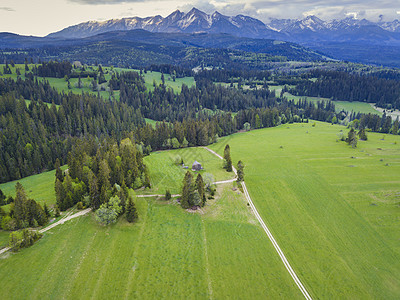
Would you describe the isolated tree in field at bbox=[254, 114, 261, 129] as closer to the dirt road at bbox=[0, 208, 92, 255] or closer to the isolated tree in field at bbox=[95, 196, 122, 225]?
the isolated tree in field at bbox=[95, 196, 122, 225]

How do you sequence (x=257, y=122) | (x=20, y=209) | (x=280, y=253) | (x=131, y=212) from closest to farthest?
(x=280, y=253), (x=20, y=209), (x=131, y=212), (x=257, y=122)

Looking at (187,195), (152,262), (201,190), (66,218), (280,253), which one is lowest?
(280,253)

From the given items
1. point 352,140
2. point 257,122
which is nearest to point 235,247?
point 352,140

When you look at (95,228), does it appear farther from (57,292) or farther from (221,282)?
(221,282)

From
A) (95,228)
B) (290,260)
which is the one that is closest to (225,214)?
(290,260)

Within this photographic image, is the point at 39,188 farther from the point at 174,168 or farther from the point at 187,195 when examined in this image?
the point at 187,195

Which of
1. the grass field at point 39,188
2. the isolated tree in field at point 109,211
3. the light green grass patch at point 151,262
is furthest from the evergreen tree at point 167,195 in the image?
the grass field at point 39,188

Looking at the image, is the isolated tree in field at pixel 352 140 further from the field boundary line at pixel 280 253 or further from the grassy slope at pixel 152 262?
the grassy slope at pixel 152 262
